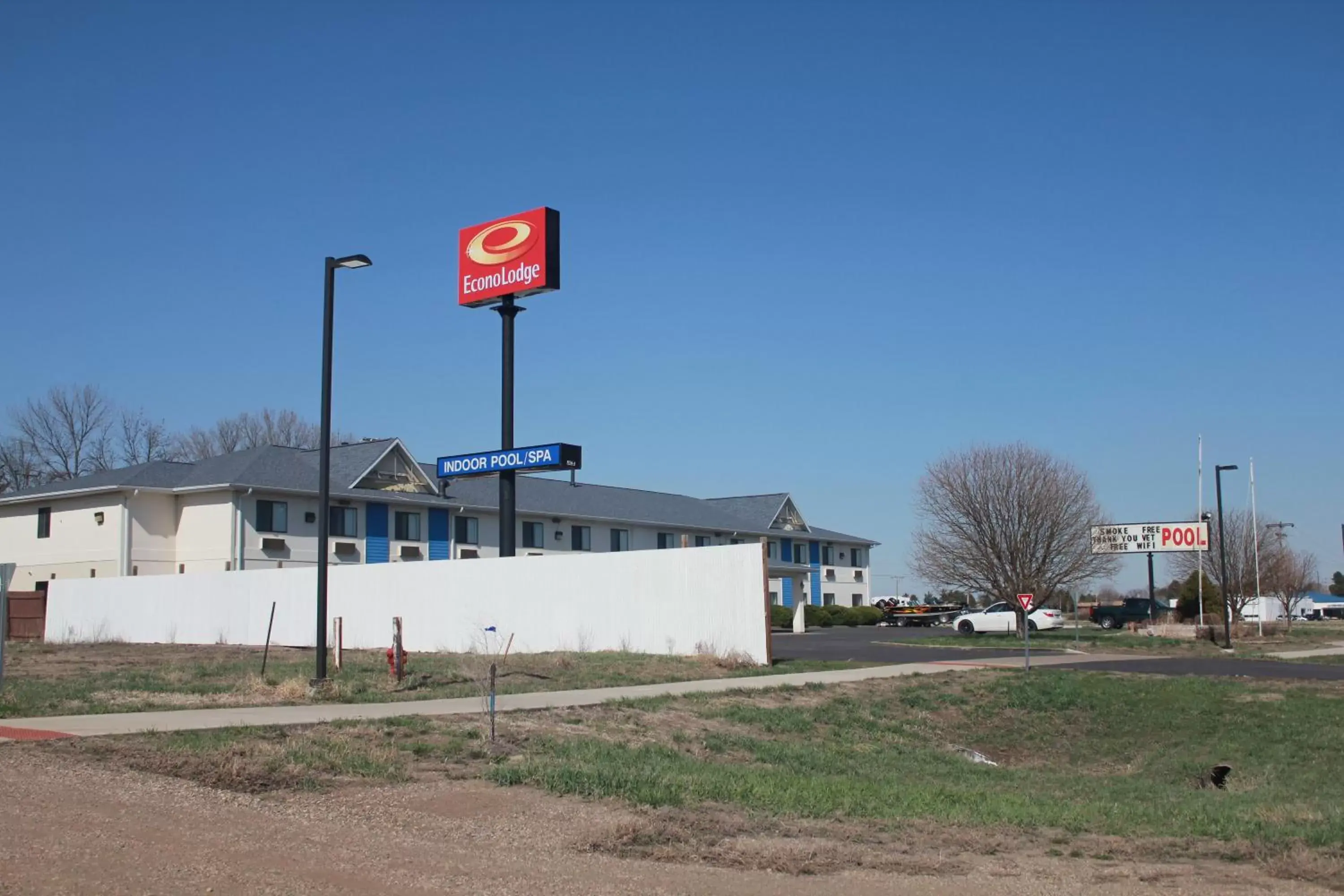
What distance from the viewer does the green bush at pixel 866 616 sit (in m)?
66.2

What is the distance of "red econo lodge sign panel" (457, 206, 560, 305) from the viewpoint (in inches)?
1385

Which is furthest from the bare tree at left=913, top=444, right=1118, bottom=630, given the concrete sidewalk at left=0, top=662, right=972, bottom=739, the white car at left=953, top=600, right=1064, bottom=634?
the concrete sidewalk at left=0, top=662, right=972, bottom=739

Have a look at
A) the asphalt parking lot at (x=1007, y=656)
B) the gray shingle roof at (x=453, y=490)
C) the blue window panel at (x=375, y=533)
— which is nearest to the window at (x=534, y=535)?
the gray shingle roof at (x=453, y=490)

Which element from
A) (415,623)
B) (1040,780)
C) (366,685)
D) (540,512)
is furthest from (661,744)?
(540,512)

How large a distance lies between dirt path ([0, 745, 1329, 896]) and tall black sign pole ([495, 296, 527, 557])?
24829 millimetres

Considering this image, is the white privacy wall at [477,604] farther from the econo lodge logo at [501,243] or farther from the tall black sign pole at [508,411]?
the econo lodge logo at [501,243]

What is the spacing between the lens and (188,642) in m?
38.5

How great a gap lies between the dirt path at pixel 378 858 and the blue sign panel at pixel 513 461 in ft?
77.9

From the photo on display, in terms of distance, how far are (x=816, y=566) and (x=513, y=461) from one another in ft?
128

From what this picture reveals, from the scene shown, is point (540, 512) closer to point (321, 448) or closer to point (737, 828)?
point (321, 448)

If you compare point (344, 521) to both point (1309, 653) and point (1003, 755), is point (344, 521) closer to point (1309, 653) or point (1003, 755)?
point (1309, 653)

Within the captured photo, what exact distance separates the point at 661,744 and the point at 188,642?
2782 centimetres

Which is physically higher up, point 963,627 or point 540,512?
point 540,512

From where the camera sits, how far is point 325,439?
66.1ft
